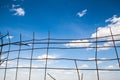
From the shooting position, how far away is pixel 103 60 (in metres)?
9.38

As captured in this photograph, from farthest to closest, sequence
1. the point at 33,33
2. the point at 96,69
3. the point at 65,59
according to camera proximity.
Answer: the point at 33,33 → the point at 65,59 → the point at 96,69

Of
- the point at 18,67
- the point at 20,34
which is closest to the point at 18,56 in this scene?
the point at 18,67

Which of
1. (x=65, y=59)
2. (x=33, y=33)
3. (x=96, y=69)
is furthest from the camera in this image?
(x=33, y=33)

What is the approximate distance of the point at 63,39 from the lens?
1029 centimetres

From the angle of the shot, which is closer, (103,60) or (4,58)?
(103,60)

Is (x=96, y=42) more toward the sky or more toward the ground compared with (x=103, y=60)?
more toward the sky

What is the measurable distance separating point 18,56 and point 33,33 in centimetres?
142

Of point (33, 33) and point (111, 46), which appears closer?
point (111, 46)

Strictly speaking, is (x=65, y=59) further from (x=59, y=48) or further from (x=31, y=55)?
(x=31, y=55)

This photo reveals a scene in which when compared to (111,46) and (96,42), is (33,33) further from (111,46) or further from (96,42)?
(111,46)

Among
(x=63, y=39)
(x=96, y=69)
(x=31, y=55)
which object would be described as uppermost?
(x=63, y=39)

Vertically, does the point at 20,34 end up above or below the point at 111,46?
above

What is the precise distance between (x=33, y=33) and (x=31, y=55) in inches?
52.6

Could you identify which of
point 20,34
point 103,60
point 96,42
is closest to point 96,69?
point 103,60
